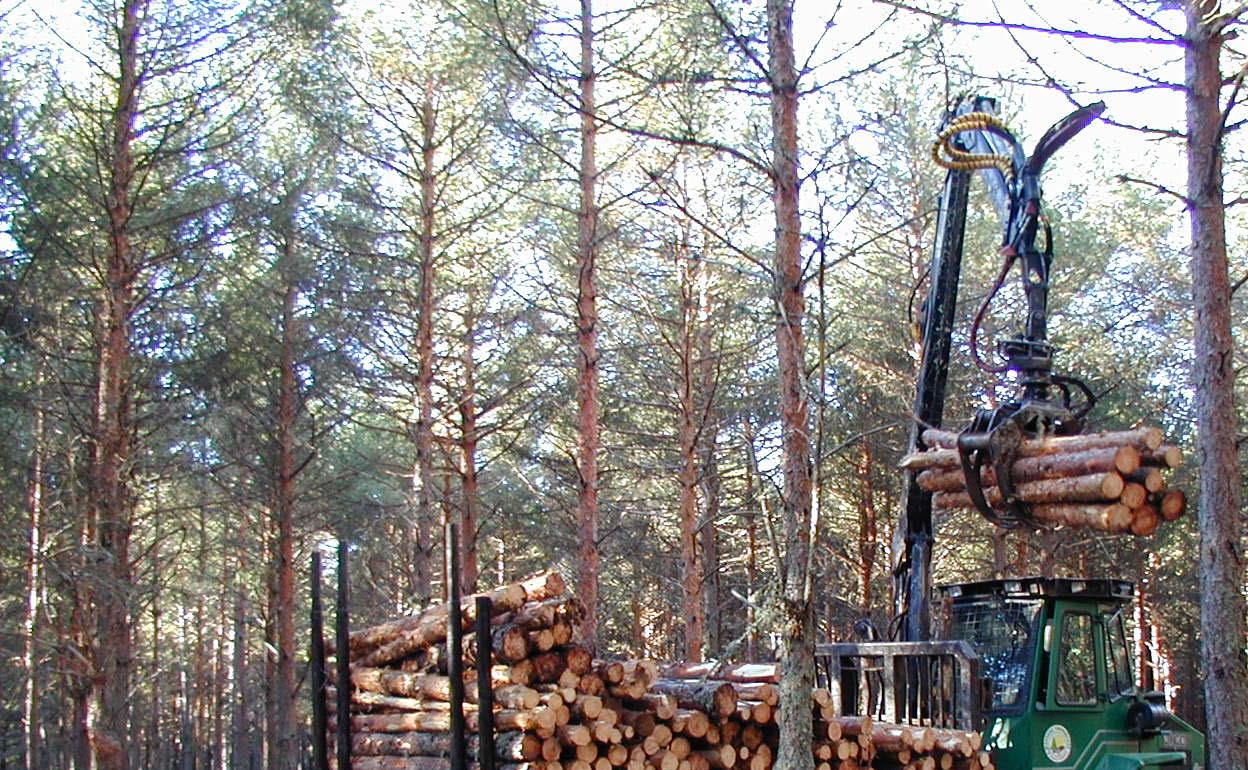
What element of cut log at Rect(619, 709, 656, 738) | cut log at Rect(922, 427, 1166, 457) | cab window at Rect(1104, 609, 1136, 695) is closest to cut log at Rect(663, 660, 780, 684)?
cut log at Rect(619, 709, 656, 738)

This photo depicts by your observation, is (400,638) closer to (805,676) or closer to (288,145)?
(805,676)

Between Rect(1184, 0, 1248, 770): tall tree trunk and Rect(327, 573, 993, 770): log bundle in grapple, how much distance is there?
1497 mm

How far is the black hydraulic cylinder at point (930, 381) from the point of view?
838 cm

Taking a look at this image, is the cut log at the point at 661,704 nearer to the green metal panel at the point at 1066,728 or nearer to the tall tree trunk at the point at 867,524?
the green metal panel at the point at 1066,728

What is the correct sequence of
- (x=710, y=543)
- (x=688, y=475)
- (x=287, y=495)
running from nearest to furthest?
(x=688, y=475) → (x=287, y=495) → (x=710, y=543)

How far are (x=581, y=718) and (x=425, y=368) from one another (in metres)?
7.53

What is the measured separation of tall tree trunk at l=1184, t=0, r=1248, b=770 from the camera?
22.7 feet

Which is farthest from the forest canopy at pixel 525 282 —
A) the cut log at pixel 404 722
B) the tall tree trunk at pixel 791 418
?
the cut log at pixel 404 722

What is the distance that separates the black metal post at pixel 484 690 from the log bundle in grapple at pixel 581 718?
249mm

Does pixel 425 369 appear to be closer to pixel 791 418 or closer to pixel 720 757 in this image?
pixel 720 757

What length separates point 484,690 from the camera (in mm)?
6055

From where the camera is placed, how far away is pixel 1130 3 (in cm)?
759

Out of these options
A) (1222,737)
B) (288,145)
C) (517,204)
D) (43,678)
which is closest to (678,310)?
(517,204)

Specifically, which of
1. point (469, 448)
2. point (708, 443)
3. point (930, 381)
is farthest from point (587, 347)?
point (930, 381)
